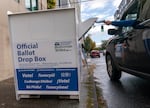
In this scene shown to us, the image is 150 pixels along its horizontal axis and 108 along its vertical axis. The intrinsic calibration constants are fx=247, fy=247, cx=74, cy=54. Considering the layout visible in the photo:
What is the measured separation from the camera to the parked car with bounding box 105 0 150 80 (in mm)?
4796

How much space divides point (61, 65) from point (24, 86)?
3.14ft

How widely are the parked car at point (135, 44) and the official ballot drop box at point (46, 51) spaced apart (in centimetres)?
129

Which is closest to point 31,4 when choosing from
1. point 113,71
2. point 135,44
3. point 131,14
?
point 113,71

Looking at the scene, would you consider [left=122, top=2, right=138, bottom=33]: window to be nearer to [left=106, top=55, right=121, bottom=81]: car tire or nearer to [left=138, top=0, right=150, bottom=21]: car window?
[left=138, top=0, right=150, bottom=21]: car window

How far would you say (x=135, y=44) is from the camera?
17.3 ft

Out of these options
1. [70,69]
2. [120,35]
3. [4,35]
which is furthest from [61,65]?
[4,35]

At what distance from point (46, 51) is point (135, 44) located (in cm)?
189

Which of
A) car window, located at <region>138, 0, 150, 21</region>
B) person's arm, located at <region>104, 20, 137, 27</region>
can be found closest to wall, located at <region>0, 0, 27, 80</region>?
person's arm, located at <region>104, 20, 137, 27</region>

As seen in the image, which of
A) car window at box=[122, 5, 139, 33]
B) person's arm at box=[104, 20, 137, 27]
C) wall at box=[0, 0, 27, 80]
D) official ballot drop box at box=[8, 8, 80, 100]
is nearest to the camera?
official ballot drop box at box=[8, 8, 80, 100]

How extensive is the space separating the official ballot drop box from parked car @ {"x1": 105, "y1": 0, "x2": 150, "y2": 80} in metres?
1.29

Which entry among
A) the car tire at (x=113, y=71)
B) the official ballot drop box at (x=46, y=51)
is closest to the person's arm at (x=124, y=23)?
the official ballot drop box at (x=46, y=51)

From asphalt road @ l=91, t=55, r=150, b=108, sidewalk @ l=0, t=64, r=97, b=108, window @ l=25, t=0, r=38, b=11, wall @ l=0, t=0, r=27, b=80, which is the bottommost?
asphalt road @ l=91, t=55, r=150, b=108

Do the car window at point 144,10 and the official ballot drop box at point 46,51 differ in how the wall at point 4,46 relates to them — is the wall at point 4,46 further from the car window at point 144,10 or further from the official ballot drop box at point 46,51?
the car window at point 144,10

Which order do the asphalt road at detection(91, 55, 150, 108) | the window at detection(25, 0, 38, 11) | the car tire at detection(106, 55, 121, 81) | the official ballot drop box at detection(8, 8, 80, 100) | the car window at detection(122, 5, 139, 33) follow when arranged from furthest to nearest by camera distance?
the window at detection(25, 0, 38, 11) → the car tire at detection(106, 55, 121, 81) → the car window at detection(122, 5, 139, 33) → the asphalt road at detection(91, 55, 150, 108) → the official ballot drop box at detection(8, 8, 80, 100)
